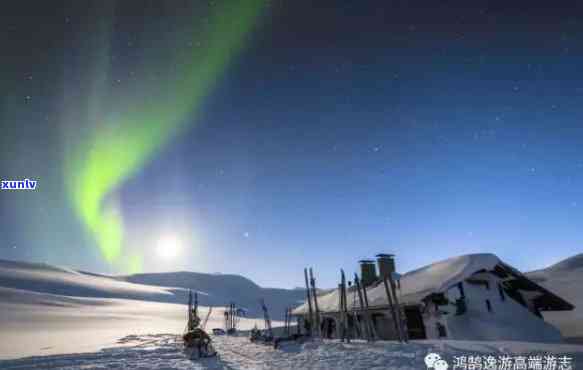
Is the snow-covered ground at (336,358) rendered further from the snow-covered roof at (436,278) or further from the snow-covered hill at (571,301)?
the snow-covered hill at (571,301)

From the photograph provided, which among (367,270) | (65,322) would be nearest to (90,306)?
(65,322)

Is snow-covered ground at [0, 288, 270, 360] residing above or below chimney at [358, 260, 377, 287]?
below

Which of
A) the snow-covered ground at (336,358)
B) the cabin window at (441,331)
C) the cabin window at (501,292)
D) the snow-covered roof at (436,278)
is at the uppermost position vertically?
the snow-covered roof at (436,278)

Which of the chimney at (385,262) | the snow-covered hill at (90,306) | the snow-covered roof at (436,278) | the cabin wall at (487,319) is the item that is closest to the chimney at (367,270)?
the chimney at (385,262)

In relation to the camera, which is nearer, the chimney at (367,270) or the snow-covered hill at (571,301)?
the snow-covered hill at (571,301)

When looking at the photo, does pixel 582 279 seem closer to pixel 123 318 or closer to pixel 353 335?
pixel 353 335

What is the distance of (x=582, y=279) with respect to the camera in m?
46.0

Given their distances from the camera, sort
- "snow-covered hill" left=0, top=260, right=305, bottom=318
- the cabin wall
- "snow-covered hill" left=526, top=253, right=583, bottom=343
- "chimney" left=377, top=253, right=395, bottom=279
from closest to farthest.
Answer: the cabin wall < "snow-covered hill" left=526, top=253, right=583, bottom=343 < "chimney" left=377, top=253, right=395, bottom=279 < "snow-covered hill" left=0, top=260, right=305, bottom=318

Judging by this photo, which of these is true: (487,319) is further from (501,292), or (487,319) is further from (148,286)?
(148,286)

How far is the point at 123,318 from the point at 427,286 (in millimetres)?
53615

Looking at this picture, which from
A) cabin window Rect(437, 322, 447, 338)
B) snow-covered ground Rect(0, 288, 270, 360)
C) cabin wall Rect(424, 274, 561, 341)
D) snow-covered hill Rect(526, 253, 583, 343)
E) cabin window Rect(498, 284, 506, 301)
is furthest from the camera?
snow-covered ground Rect(0, 288, 270, 360)

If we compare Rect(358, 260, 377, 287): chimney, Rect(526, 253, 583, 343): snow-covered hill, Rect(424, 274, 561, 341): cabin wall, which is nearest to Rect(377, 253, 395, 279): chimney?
Rect(358, 260, 377, 287): chimney

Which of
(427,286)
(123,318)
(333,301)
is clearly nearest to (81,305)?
(123,318)

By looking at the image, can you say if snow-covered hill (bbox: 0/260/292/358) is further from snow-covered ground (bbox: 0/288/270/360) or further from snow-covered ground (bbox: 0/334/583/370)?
snow-covered ground (bbox: 0/334/583/370)
